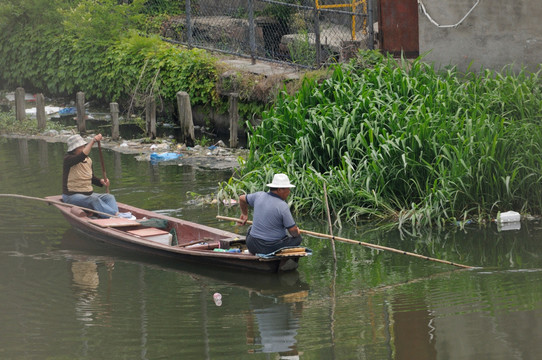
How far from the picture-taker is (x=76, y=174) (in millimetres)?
12578

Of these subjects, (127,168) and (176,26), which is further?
(176,26)

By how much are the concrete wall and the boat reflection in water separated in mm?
7047

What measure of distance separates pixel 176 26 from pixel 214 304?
1594 cm

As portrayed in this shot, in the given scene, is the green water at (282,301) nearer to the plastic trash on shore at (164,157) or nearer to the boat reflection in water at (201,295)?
the boat reflection in water at (201,295)

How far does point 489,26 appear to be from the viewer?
50.0 feet

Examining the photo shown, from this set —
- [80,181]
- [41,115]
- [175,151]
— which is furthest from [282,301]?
[41,115]

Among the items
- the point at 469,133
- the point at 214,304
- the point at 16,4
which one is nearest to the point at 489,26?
the point at 469,133

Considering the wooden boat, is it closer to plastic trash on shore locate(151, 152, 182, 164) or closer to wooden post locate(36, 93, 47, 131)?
plastic trash on shore locate(151, 152, 182, 164)

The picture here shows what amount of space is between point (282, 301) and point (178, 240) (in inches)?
108

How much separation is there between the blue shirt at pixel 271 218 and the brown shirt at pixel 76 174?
11.9 ft

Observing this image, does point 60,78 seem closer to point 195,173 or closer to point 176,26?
point 176,26

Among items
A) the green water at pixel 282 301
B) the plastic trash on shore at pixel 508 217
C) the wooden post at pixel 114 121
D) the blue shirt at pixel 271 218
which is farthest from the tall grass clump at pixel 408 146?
the wooden post at pixel 114 121

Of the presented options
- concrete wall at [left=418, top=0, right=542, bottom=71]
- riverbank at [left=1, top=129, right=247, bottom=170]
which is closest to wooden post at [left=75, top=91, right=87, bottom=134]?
riverbank at [left=1, top=129, right=247, bottom=170]

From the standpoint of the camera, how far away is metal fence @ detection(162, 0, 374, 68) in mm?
18312
